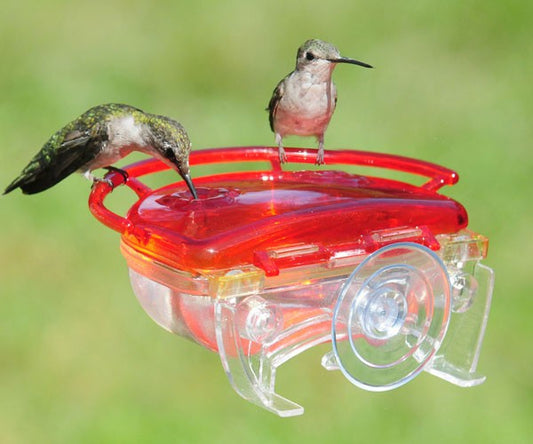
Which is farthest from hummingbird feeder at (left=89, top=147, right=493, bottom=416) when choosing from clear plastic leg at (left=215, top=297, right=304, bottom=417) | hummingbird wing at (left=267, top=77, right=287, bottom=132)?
hummingbird wing at (left=267, top=77, right=287, bottom=132)

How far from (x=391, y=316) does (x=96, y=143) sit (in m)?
1.04

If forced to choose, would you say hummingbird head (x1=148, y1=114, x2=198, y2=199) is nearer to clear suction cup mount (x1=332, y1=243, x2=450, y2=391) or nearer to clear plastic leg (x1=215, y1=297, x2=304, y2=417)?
clear plastic leg (x1=215, y1=297, x2=304, y2=417)

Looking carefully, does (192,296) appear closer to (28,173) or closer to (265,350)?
(265,350)

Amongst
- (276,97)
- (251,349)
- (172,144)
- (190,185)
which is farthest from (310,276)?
(276,97)

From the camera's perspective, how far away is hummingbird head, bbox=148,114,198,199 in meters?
2.78

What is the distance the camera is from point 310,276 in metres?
2.52

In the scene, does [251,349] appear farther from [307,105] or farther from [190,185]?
[307,105]

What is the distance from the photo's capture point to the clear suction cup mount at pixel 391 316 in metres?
2.54

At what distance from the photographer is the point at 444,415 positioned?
214 inches

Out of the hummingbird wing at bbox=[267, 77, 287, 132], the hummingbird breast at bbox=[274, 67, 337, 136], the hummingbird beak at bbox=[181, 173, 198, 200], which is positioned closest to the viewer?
the hummingbird beak at bbox=[181, 173, 198, 200]

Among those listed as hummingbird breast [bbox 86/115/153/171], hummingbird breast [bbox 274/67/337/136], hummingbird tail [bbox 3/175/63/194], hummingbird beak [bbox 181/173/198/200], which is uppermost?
hummingbird breast [bbox 274/67/337/136]

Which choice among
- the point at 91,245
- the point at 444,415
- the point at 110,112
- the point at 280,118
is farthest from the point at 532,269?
the point at 110,112

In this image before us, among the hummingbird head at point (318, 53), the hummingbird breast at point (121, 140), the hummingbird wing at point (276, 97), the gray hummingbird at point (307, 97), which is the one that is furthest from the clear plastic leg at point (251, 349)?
the hummingbird wing at point (276, 97)

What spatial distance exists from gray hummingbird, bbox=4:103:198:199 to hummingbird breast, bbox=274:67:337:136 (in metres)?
0.63
